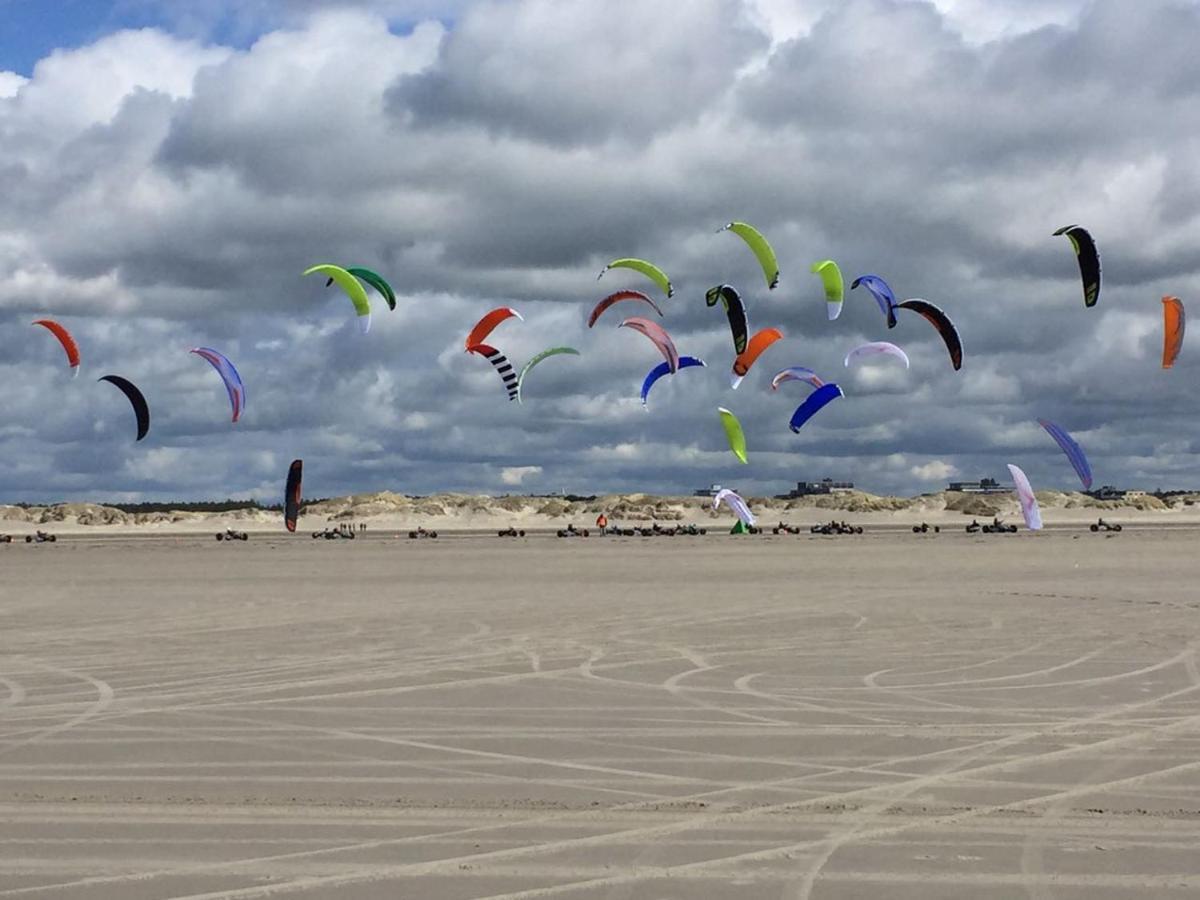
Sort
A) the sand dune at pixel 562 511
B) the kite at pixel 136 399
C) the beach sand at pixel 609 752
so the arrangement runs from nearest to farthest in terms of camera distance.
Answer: the beach sand at pixel 609 752 → the kite at pixel 136 399 → the sand dune at pixel 562 511

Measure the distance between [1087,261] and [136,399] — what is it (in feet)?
91.8

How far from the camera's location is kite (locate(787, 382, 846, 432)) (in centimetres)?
4494

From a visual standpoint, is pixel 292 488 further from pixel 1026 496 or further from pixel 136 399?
pixel 1026 496

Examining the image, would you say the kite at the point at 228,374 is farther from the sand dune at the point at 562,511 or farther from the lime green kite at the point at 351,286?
the sand dune at the point at 562,511

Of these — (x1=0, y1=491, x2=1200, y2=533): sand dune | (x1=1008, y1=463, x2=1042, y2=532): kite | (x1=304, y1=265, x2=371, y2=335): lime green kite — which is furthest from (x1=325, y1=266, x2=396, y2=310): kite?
(x1=0, y1=491, x2=1200, y2=533): sand dune

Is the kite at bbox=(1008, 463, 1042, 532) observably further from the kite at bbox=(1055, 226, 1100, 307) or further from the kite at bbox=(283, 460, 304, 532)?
the kite at bbox=(283, 460, 304, 532)

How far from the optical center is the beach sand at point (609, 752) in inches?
273

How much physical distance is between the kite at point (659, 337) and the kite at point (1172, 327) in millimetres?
15183

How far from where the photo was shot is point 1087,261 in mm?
30703

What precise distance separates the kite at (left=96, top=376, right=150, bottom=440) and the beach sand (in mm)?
18733

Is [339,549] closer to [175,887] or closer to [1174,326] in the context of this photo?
A: [1174,326]

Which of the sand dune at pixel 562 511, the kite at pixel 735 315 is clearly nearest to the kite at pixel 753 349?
the kite at pixel 735 315

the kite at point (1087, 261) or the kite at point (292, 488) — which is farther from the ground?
the kite at point (1087, 261)

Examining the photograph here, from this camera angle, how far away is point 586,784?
896 centimetres
